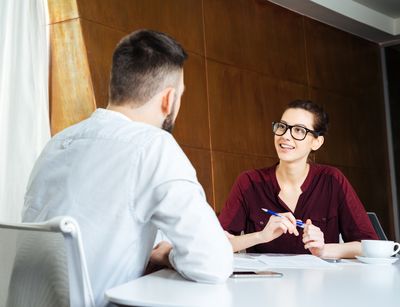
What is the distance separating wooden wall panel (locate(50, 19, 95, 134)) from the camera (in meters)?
3.76

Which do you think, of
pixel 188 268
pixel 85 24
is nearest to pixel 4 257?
pixel 188 268

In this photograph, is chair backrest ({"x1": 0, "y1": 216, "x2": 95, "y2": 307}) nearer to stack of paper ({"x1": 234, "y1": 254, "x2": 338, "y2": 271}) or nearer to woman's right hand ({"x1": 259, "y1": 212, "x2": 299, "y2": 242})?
stack of paper ({"x1": 234, "y1": 254, "x2": 338, "y2": 271})

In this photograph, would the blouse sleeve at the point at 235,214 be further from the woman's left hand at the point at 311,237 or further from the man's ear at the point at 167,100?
the man's ear at the point at 167,100

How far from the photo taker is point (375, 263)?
6.70 feet

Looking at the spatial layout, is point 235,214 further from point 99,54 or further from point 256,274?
point 99,54

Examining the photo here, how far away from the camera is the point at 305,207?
2.90 meters

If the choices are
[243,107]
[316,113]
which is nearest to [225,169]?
[243,107]

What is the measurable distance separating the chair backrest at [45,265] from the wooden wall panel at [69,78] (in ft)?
8.17

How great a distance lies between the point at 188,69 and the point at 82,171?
321cm

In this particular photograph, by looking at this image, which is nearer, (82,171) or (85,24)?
(82,171)

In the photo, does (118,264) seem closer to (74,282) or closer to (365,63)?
(74,282)

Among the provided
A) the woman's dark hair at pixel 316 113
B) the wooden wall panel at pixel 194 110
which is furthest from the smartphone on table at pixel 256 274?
the wooden wall panel at pixel 194 110

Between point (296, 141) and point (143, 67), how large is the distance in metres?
1.44

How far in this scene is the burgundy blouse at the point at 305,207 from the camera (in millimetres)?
2805
